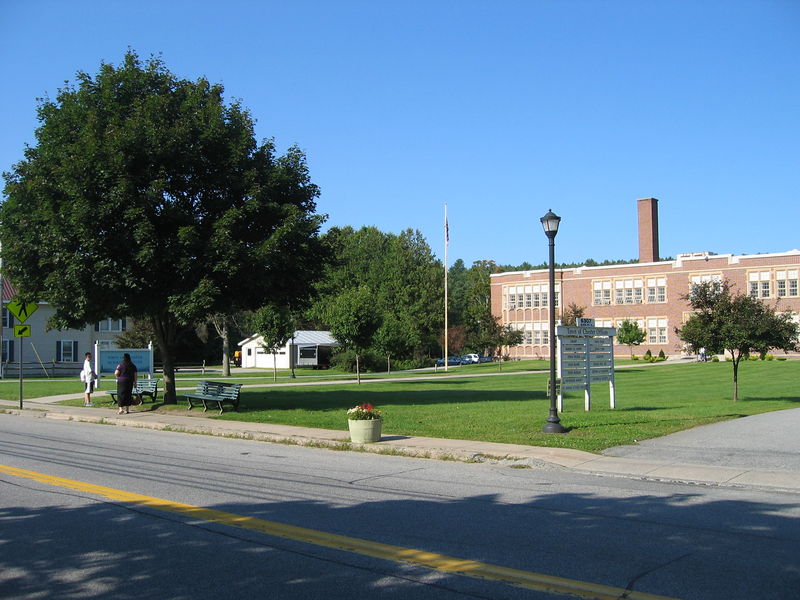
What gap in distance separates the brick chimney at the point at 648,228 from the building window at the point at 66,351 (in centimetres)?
6147

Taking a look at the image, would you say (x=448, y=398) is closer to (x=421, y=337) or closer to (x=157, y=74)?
(x=157, y=74)

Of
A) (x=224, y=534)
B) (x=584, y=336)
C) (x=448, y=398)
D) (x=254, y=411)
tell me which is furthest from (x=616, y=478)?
(x=448, y=398)

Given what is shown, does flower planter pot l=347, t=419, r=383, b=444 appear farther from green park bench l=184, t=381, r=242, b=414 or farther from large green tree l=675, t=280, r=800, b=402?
large green tree l=675, t=280, r=800, b=402

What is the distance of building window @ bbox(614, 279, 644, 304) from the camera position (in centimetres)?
7994

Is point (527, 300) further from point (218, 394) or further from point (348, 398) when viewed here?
point (218, 394)

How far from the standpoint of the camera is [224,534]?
24.1 feet

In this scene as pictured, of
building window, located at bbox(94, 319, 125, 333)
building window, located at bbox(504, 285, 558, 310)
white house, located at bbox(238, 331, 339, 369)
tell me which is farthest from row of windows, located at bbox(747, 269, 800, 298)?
building window, located at bbox(94, 319, 125, 333)

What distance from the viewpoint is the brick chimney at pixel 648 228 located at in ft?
273

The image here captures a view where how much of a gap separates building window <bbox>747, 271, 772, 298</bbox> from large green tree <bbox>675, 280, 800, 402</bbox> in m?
50.7

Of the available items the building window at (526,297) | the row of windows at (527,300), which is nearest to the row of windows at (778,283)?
Answer: the row of windows at (527,300)

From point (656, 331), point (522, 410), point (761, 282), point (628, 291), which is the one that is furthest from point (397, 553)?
point (628, 291)

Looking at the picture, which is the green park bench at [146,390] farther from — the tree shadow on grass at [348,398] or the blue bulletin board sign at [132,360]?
the blue bulletin board sign at [132,360]

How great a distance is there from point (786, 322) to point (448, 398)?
12335 mm

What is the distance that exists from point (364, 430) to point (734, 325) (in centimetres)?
1544
